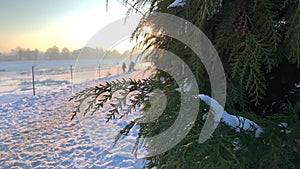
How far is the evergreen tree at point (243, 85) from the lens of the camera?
794mm

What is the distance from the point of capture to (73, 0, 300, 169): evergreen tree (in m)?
0.79

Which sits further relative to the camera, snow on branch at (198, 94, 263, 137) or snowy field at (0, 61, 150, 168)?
snowy field at (0, 61, 150, 168)

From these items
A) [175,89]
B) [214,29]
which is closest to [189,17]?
[214,29]

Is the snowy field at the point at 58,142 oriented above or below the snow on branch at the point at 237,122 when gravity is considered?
below

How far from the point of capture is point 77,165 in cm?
389

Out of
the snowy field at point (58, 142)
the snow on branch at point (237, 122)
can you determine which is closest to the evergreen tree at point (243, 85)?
the snow on branch at point (237, 122)

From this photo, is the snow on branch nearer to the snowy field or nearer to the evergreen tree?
the evergreen tree

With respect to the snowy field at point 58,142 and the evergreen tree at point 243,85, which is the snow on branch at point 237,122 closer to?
the evergreen tree at point 243,85

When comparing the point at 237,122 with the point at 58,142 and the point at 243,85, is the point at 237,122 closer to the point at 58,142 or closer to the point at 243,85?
the point at 243,85

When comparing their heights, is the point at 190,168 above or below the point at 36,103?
above

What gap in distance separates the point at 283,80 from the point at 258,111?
167 mm

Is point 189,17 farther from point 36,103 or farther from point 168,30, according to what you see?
point 36,103

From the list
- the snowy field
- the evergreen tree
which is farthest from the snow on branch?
the snowy field

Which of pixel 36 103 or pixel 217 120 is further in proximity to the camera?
pixel 36 103
